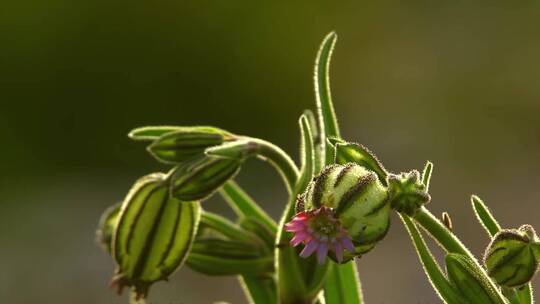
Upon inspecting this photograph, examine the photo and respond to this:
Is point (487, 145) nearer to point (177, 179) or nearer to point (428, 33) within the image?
point (428, 33)

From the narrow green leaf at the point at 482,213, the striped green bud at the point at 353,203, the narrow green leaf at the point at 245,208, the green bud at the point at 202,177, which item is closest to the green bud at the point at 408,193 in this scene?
the striped green bud at the point at 353,203

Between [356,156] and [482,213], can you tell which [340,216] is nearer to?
[356,156]

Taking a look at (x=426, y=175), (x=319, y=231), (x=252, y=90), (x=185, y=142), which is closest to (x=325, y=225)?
(x=319, y=231)

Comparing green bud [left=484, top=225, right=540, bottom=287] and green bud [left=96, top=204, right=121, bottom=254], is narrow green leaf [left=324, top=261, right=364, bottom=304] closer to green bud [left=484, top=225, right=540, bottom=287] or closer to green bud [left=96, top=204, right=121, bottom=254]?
green bud [left=484, top=225, right=540, bottom=287]

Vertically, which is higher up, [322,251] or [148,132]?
[148,132]

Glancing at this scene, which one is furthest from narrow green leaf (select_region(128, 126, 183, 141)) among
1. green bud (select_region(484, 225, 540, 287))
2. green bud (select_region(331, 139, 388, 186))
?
green bud (select_region(484, 225, 540, 287))

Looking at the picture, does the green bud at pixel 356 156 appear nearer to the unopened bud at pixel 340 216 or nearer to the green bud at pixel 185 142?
the unopened bud at pixel 340 216
